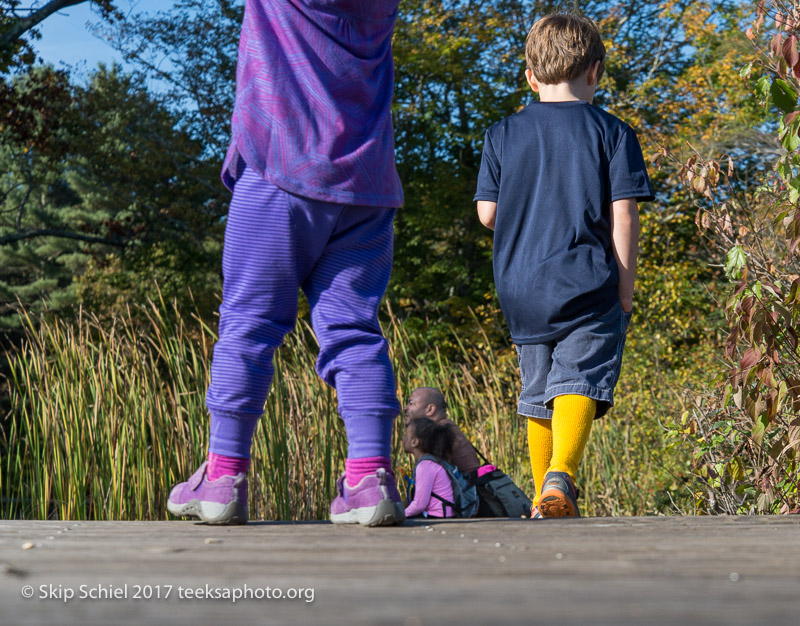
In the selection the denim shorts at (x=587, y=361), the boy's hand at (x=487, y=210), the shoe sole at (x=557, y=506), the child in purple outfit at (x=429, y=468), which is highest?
the boy's hand at (x=487, y=210)

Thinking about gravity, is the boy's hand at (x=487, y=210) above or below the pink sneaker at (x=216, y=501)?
above

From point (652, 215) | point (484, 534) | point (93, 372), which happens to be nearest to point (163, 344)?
point (93, 372)

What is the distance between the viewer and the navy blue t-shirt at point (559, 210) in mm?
2287

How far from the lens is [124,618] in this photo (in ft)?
2.93

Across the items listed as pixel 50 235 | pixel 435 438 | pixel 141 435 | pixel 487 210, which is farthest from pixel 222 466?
pixel 50 235

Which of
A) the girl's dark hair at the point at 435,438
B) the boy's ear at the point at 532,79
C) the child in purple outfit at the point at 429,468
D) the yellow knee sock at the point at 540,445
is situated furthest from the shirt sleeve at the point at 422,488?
the boy's ear at the point at 532,79

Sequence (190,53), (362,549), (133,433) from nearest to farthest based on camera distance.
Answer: (362,549) → (133,433) → (190,53)

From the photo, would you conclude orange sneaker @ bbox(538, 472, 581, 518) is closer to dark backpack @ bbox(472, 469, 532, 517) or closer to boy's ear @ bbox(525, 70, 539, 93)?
dark backpack @ bbox(472, 469, 532, 517)

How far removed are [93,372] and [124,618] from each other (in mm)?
3017

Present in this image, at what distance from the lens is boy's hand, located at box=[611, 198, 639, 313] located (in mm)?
2275

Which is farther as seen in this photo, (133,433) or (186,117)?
(186,117)

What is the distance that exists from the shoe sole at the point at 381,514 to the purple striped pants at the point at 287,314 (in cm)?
11

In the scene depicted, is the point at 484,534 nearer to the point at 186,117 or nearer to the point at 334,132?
the point at 334,132

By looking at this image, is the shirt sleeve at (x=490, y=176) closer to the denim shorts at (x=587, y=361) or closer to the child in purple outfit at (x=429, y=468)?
the denim shorts at (x=587, y=361)
